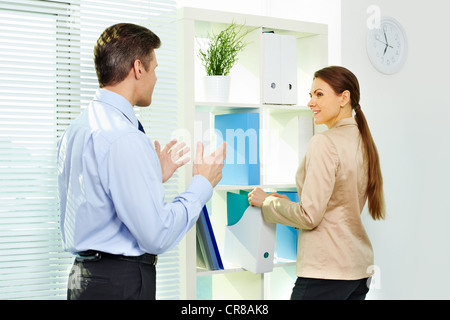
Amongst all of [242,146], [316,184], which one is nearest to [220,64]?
[242,146]

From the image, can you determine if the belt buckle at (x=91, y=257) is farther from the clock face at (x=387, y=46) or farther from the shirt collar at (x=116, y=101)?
the clock face at (x=387, y=46)

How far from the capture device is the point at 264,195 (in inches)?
93.3

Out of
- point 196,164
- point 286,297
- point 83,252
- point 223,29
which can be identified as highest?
point 223,29

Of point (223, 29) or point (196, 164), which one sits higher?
point (223, 29)

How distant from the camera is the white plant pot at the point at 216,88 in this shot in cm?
249

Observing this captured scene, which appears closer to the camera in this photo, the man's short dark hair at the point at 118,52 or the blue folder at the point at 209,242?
the man's short dark hair at the point at 118,52

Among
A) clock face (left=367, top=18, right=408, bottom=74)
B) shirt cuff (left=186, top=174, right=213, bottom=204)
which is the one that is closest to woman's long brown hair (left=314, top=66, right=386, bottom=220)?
clock face (left=367, top=18, right=408, bottom=74)

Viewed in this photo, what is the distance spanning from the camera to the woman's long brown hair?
2148mm

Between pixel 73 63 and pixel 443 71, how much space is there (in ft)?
5.59

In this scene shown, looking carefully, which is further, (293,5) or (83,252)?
(293,5)

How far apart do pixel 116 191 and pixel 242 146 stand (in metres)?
1.16

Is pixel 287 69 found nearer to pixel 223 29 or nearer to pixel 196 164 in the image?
pixel 223 29

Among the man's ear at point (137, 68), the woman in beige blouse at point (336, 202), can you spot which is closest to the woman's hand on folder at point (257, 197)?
the woman in beige blouse at point (336, 202)
